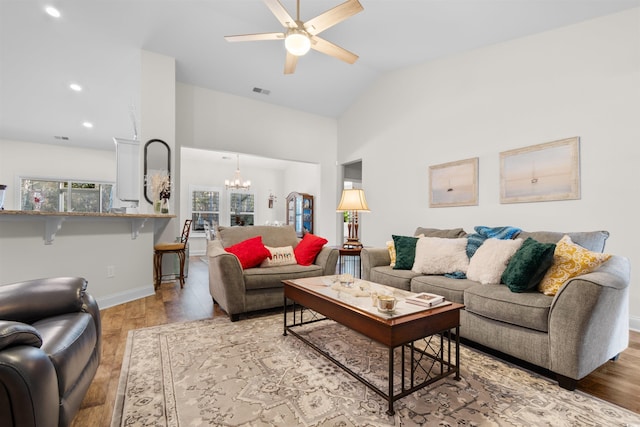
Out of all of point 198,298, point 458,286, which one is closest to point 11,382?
point 458,286

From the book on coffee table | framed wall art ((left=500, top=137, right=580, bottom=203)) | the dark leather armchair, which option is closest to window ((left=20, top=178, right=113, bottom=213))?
the dark leather armchair

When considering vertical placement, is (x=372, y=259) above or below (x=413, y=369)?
above

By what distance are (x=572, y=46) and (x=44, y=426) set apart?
471 centimetres

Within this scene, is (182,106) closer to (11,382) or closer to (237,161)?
(237,161)

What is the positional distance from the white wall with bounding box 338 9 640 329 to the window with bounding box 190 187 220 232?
507 cm

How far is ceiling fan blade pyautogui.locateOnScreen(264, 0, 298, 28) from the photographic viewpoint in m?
2.39

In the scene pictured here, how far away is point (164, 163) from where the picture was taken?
432cm

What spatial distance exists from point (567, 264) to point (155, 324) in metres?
3.36

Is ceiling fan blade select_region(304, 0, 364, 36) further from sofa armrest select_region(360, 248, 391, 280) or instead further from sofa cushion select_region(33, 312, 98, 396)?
sofa cushion select_region(33, 312, 98, 396)

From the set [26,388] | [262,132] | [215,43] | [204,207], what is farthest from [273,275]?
[204,207]

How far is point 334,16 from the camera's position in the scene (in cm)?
253

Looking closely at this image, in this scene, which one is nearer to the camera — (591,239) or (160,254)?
(591,239)

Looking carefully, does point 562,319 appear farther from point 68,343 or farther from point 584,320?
point 68,343

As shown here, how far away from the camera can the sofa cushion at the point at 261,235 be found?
3.38 metres
